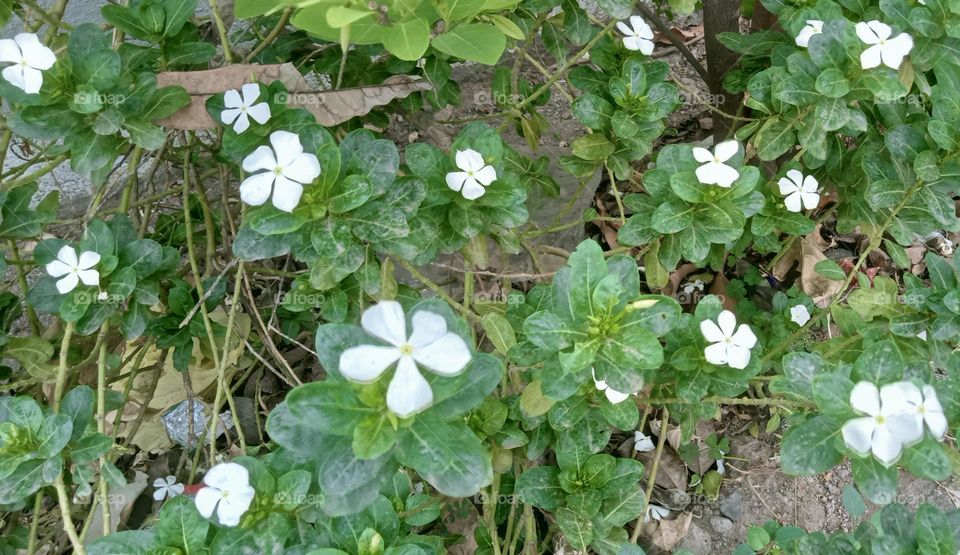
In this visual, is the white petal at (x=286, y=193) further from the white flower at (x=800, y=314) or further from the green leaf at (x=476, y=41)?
the white flower at (x=800, y=314)

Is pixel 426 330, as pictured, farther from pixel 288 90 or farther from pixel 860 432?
pixel 288 90

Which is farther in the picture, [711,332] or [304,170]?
[711,332]

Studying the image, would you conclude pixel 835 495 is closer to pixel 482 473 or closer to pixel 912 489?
pixel 912 489

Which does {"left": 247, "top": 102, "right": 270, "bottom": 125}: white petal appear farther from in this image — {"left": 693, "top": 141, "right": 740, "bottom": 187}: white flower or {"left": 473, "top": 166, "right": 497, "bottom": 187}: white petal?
{"left": 693, "top": 141, "right": 740, "bottom": 187}: white flower

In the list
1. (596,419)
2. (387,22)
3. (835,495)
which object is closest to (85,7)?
(387,22)

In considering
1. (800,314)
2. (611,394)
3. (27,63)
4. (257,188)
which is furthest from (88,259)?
(800,314)

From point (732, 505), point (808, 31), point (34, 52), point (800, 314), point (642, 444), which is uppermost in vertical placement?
point (34, 52)
